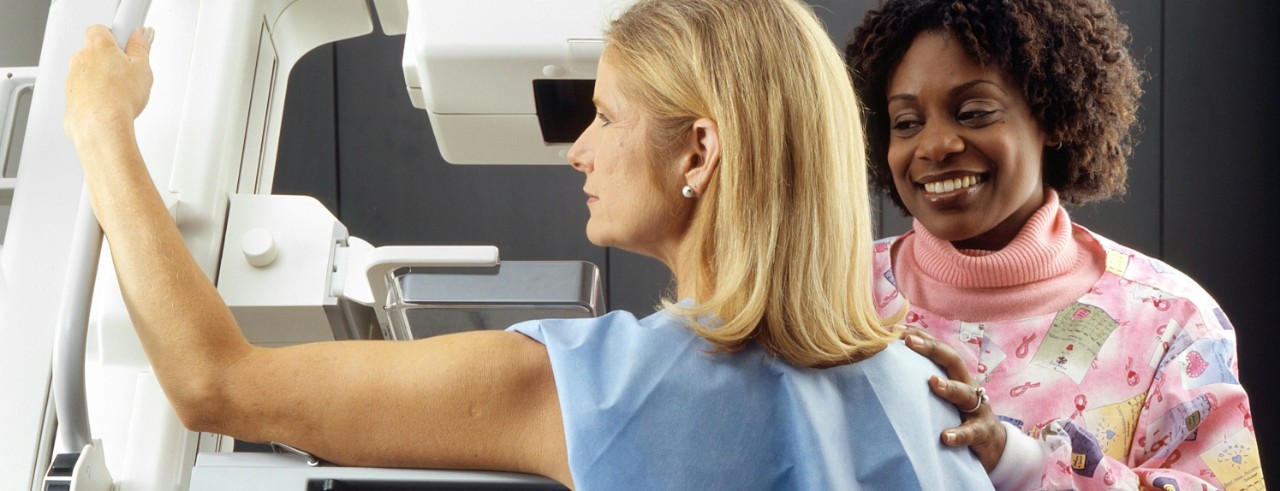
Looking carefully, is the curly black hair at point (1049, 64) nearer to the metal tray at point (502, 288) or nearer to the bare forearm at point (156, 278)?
the metal tray at point (502, 288)

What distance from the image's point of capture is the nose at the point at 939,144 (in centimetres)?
141

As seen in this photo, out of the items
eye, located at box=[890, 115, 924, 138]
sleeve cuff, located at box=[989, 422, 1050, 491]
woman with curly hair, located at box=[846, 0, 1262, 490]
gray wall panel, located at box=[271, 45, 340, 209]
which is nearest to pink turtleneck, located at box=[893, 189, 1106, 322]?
woman with curly hair, located at box=[846, 0, 1262, 490]

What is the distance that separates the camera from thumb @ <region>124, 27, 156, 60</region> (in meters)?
1.20

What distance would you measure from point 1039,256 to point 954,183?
12 centimetres

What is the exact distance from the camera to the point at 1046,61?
58.0 inches

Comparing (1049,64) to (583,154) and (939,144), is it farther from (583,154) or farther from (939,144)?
(583,154)

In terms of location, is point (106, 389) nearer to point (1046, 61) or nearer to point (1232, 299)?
point (1046, 61)

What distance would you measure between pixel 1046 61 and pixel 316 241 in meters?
0.83

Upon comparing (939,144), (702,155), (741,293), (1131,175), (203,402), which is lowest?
(203,402)

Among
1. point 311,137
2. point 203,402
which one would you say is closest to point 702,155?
point 203,402

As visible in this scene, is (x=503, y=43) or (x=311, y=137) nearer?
(x=503, y=43)

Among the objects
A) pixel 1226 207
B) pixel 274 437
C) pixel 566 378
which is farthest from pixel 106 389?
pixel 1226 207

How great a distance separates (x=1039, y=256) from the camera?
4.66 feet

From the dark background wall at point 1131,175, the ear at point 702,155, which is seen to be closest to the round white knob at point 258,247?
the ear at point 702,155
